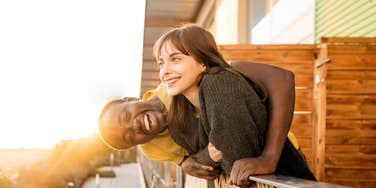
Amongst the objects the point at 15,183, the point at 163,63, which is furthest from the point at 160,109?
the point at 15,183

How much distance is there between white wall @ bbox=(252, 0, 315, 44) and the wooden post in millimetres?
2331

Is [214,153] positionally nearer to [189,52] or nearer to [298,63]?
[189,52]

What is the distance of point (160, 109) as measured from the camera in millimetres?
1765

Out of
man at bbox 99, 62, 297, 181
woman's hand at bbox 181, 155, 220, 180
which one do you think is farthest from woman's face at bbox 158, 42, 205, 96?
woman's hand at bbox 181, 155, 220, 180

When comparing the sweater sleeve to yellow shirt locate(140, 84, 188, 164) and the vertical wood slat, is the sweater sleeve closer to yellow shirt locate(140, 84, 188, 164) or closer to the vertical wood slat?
yellow shirt locate(140, 84, 188, 164)

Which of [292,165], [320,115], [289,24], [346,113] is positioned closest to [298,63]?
[320,115]

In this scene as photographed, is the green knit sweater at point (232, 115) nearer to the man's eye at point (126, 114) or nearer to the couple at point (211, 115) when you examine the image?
the couple at point (211, 115)

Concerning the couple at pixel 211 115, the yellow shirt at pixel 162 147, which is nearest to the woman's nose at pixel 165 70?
the couple at pixel 211 115

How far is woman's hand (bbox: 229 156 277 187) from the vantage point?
4.37 ft

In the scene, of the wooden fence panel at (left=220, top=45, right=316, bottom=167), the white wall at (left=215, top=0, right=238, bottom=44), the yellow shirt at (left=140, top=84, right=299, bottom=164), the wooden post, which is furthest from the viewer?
the white wall at (left=215, top=0, right=238, bottom=44)

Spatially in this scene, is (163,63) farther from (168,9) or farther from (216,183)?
(168,9)

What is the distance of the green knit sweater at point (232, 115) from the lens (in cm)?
135

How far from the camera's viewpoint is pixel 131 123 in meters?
1.71

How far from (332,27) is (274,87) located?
513 centimetres
